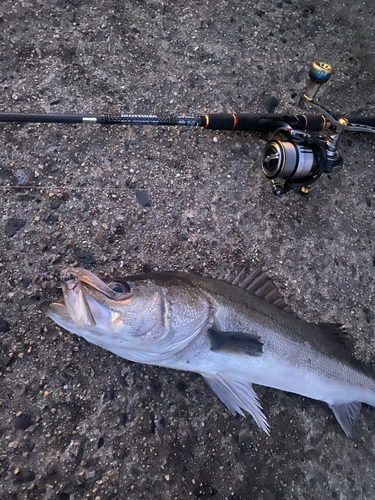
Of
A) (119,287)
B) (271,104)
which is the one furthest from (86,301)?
(271,104)

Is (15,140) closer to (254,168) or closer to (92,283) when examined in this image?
(92,283)

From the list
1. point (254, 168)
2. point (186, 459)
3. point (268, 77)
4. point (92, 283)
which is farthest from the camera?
point (268, 77)

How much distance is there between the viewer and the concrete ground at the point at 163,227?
80.0 inches

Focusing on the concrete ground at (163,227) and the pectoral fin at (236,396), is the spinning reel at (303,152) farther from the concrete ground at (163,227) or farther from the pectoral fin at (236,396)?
the pectoral fin at (236,396)

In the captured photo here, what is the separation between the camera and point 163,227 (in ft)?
7.91

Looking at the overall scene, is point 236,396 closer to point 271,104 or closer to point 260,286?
point 260,286

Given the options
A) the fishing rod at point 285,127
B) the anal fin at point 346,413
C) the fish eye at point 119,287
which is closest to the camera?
the fish eye at point 119,287

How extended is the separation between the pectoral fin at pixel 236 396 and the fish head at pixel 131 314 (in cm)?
43

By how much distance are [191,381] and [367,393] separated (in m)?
1.22

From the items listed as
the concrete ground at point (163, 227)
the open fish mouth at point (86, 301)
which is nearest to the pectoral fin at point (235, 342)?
the concrete ground at point (163, 227)

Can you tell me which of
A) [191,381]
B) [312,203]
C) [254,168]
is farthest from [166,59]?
[191,381]

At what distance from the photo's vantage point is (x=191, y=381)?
86.8 inches

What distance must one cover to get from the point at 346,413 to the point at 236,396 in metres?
0.88

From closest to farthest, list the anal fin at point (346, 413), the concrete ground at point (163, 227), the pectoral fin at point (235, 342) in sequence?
the pectoral fin at point (235, 342), the concrete ground at point (163, 227), the anal fin at point (346, 413)
